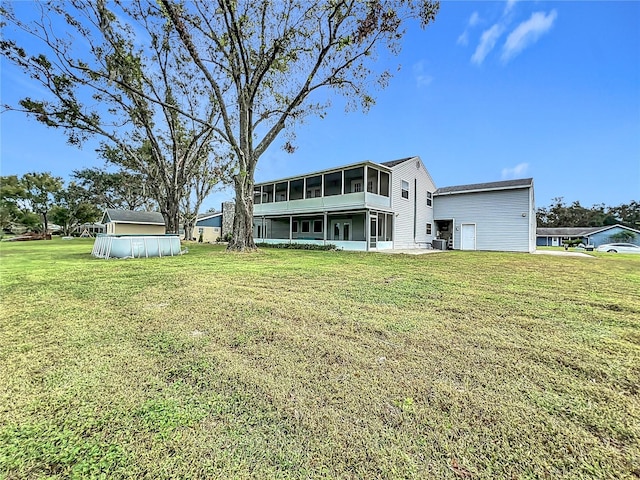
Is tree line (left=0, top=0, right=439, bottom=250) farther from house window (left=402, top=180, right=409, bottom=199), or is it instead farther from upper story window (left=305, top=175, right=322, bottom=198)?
house window (left=402, top=180, right=409, bottom=199)

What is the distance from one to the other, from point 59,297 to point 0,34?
14259 mm

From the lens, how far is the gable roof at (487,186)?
1761 centimetres

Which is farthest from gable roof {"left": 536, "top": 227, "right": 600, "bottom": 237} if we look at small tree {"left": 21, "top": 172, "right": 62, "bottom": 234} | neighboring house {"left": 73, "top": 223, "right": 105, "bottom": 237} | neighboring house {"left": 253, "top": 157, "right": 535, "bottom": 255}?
small tree {"left": 21, "top": 172, "right": 62, "bottom": 234}

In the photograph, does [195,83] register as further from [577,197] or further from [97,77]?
[577,197]

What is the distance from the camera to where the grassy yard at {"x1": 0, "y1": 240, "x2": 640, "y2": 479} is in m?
1.54

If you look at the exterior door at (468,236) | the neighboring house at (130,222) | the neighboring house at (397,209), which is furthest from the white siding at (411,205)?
the neighboring house at (130,222)

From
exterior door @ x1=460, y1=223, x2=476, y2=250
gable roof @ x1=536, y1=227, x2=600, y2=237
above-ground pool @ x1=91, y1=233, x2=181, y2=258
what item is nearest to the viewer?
above-ground pool @ x1=91, y1=233, x2=181, y2=258

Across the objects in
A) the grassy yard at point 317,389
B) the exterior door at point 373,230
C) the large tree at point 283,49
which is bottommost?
the grassy yard at point 317,389

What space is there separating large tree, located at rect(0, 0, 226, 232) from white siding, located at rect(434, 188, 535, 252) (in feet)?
55.7

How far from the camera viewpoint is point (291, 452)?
1.58 metres

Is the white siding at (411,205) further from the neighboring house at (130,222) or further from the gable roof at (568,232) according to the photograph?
the gable roof at (568,232)

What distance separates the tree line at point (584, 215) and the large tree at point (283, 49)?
193ft

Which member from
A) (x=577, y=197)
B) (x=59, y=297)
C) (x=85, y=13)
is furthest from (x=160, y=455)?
(x=577, y=197)

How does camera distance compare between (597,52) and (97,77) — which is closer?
(97,77)
